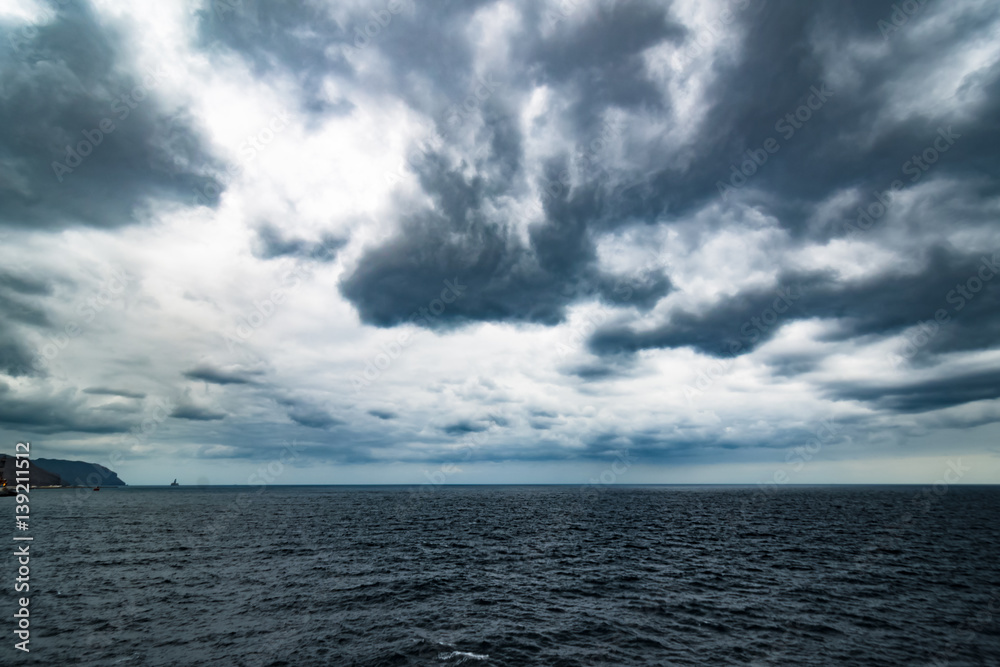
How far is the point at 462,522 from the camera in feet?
329

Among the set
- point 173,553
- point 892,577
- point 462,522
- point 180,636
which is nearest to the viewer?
point 180,636

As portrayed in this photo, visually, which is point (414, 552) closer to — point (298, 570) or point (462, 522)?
point (298, 570)

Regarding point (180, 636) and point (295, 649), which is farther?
point (180, 636)

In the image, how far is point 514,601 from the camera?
1480 inches

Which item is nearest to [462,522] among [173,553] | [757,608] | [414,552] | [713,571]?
[414,552]

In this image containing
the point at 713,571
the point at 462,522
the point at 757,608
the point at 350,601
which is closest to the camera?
the point at 757,608

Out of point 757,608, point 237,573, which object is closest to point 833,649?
A: point 757,608

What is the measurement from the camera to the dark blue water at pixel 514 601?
27641mm

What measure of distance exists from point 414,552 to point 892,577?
176ft

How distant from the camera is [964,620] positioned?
32812 mm

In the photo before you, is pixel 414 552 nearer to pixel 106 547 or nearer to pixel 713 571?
pixel 713 571

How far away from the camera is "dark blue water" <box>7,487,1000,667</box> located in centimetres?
2764

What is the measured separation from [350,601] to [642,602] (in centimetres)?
2466

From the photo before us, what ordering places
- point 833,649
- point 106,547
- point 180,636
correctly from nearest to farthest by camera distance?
point 833,649
point 180,636
point 106,547
